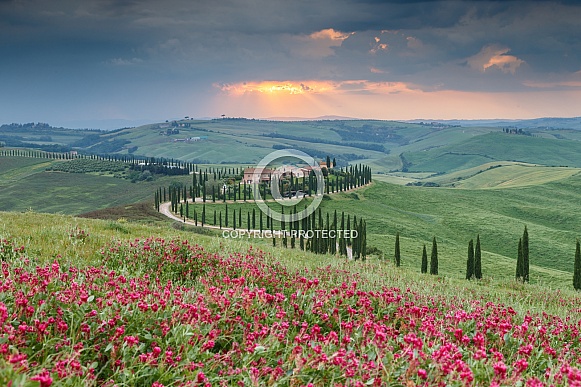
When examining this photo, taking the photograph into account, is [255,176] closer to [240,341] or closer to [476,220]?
[476,220]

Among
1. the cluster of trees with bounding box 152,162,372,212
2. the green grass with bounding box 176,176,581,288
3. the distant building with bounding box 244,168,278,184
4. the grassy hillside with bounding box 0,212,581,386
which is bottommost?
the green grass with bounding box 176,176,581,288

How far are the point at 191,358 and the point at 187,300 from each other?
230 centimetres

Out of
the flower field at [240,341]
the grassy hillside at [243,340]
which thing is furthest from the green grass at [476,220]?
the flower field at [240,341]

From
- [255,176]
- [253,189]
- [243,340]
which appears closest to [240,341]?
[243,340]

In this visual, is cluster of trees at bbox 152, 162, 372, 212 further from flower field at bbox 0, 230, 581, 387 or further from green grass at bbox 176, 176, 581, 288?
flower field at bbox 0, 230, 581, 387

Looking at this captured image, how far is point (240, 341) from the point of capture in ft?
24.6

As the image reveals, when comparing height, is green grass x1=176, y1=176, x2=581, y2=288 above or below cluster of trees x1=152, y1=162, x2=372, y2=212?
below

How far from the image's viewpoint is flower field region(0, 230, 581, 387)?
221 inches

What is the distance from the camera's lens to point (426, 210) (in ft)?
496

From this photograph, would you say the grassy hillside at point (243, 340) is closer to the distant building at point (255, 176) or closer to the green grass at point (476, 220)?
the green grass at point (476, 220)

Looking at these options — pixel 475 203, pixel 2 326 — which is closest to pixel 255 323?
pixel 2 326

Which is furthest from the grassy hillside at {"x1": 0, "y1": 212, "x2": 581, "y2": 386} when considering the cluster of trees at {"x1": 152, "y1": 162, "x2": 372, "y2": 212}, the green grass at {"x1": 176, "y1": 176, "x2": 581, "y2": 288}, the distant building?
the distant building

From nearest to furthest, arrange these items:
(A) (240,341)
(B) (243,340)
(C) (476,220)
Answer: (B) (243,340), (A) (240,341), (C) (476,220)

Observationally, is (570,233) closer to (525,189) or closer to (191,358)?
(525,189)
